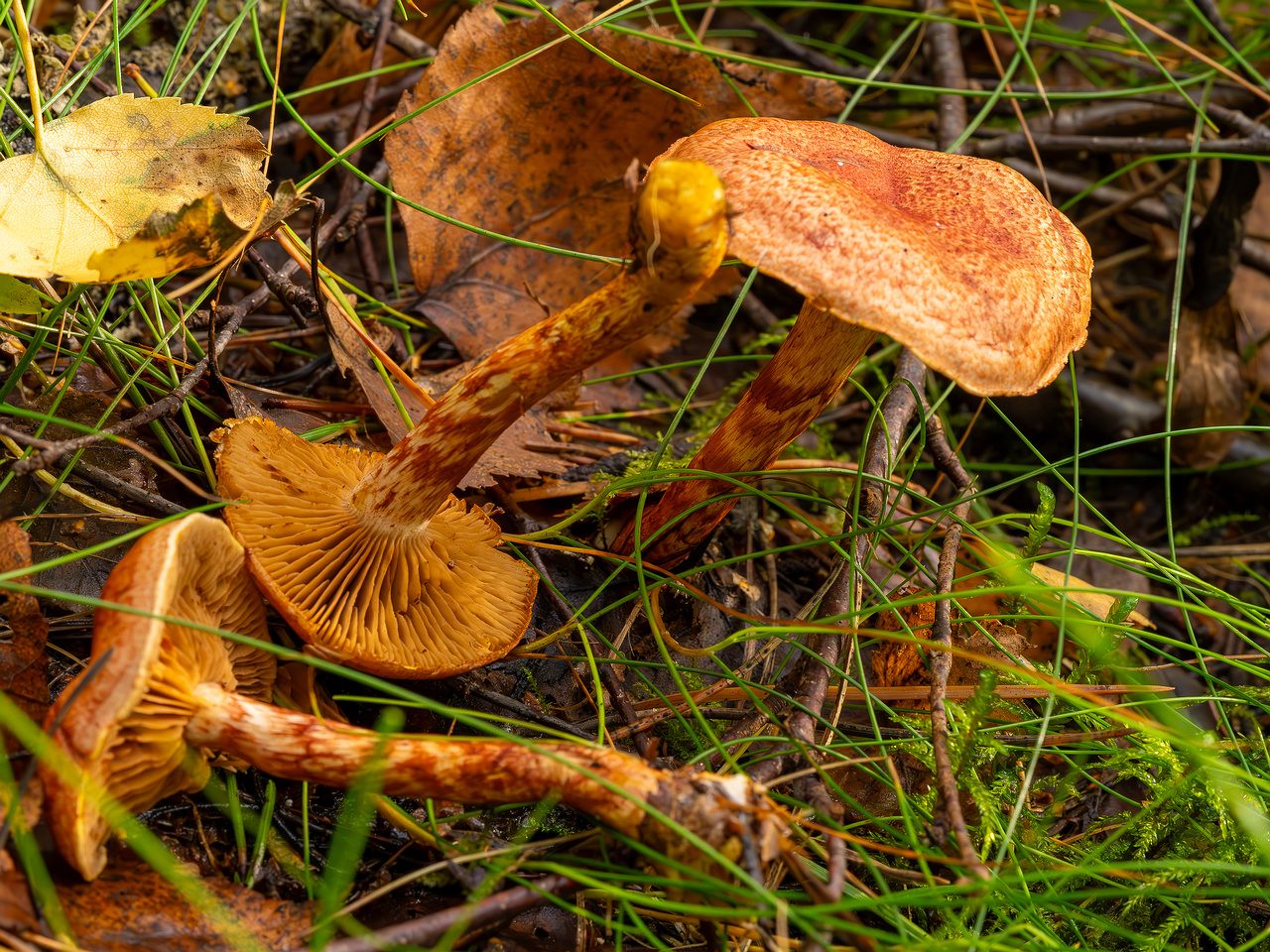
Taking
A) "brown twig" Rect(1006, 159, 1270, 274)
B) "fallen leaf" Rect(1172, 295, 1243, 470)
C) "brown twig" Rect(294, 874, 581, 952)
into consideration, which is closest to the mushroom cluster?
"brown twig" Rect(294, 874, 581, 952)

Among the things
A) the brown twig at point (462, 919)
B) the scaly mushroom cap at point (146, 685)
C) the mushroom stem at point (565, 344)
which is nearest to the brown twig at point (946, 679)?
the brown twig at point (462, 919)

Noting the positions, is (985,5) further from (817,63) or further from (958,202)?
(958,202)

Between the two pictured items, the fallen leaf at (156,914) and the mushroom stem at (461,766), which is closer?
the fallen leaf at (156,914)

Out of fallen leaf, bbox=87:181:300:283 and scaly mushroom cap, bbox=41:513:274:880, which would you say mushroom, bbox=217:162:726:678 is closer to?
scaly mushroom cap, bbox=41:513:274:880

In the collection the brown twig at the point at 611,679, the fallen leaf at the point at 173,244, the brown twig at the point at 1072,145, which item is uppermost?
the fallen leaf at the point at 173,244

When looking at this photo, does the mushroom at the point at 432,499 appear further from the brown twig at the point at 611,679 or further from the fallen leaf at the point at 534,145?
the fallen leaf at the point at 534,145

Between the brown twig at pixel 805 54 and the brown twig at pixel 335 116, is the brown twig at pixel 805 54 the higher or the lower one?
the lower one

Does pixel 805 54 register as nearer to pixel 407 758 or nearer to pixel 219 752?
pixel 407 758
